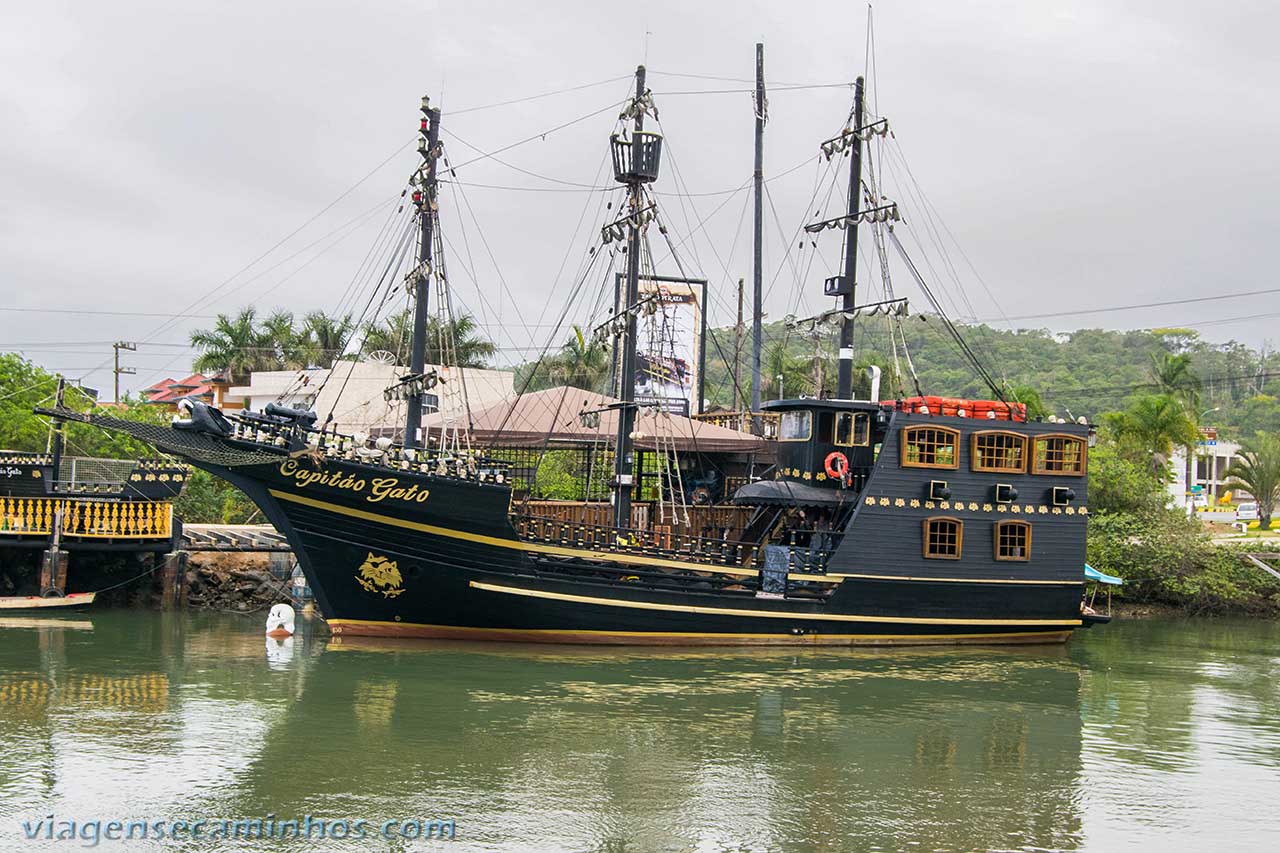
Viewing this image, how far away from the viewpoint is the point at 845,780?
1418cm

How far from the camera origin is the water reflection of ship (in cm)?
1241

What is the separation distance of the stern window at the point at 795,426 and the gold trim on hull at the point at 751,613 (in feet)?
11.7

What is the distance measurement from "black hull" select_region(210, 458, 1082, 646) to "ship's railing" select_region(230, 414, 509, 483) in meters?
0.41

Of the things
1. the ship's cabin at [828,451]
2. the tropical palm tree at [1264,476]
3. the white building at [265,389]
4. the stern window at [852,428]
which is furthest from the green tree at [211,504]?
the tropical palm tree at [1264,476]

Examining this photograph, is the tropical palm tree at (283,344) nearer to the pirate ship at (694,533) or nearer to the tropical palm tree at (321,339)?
the tropical palm tree at (321,339)

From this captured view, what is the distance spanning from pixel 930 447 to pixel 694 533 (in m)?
5.31

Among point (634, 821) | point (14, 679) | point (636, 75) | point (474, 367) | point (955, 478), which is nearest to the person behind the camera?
point (634, 821)

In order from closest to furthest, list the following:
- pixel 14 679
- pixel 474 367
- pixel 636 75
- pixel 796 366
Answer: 1. pixel 14 679
2. pixel 636 75
3. pixel 474 367
4. pixel 796 366

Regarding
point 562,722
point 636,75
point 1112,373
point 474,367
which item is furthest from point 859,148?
point 1112,373

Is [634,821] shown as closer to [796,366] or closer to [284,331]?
[796,366]

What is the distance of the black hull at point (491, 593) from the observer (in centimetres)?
2133

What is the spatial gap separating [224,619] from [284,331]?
97.1 feet

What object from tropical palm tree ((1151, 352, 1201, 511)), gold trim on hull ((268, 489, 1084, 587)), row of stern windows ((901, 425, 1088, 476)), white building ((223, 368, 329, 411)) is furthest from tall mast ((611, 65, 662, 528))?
tropical palm tree ((1151, 352, 1201, 511))

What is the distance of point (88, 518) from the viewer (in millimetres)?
25688
